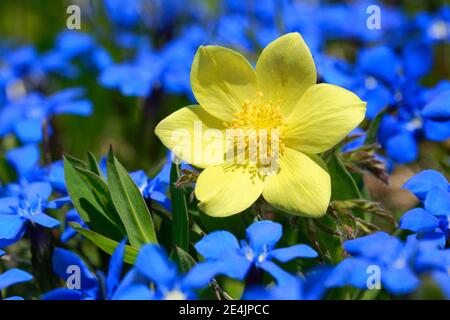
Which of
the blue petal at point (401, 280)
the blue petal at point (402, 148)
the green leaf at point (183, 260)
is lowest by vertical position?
the green leaf at point (183, 260)

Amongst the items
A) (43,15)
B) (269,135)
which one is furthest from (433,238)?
(43,15)

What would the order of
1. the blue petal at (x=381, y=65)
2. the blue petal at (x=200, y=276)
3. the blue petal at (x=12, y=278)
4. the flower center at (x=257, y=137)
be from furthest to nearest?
the blue petal at (x=381, y=65)
the flower center at (x=257, y=137)
the blue petal at (x=12, y=278)
the blue petal at (x=200, y=276)

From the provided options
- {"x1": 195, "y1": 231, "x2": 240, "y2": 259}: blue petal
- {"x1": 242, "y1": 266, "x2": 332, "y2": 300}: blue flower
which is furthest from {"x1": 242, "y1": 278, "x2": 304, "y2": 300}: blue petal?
{"x1": 195, "y1": 231, "x2": 240, "y2": 259}: blue petal

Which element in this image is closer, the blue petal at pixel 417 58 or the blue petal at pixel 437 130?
the blue petal at pixel 437 130

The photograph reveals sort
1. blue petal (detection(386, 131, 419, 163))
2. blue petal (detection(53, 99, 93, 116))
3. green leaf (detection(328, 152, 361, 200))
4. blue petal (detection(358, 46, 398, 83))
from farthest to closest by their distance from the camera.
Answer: blue petal (detection(53, 99, 93, 116)), blue petal (detection(358, 46, 398, 83)), blue petal (detection(386, 131, 419, 163)), green leaf (detection(328, 152, 361, 200))

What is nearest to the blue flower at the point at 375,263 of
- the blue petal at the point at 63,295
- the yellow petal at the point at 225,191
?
the yellow petal at the point at 225,191

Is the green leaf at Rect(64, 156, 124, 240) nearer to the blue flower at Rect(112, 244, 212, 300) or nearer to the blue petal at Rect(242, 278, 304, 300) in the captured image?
the blue flower at Rect(112, 244, 212, 300)

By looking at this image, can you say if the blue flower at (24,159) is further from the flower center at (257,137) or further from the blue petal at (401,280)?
the blue petal at (401,280)
